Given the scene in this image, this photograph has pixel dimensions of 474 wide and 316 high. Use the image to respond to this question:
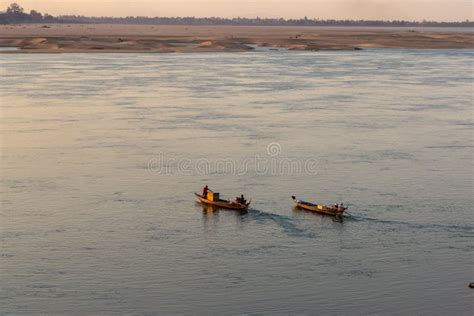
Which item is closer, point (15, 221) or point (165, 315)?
point (165, 315)

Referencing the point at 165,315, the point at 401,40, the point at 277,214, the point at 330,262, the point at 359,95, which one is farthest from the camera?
the point at 401,40

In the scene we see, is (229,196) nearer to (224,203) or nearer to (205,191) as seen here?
(205,191)

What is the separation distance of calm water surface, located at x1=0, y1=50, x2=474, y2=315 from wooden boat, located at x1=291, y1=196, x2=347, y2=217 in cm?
32

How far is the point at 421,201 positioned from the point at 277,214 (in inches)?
237

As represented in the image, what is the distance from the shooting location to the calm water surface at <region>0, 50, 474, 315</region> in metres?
24.7

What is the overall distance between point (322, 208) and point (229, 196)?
4.41m

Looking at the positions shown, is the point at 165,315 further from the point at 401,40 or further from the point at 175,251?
the point at 401,40

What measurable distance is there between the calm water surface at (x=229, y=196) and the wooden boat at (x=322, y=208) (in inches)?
12.6

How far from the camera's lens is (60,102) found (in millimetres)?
60875

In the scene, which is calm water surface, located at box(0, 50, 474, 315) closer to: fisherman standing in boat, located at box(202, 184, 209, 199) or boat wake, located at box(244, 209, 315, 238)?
boat wake, located at box(244, 209, 315, 238)

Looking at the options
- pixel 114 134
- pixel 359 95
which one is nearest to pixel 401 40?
pixel 359 95

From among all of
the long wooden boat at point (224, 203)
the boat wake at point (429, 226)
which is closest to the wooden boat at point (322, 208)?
the boat wake at point (429, 226)

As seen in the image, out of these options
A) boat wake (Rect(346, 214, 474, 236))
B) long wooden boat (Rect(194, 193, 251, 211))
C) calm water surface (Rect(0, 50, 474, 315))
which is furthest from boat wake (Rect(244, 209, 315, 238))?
boat wake (Rect(346, 214, 474, 236))

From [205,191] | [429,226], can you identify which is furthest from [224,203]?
[429,226]
